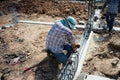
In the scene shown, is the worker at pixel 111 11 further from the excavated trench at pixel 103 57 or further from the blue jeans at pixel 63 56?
the blue jeans at pixel 63 56

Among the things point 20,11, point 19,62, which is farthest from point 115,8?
point 20,11

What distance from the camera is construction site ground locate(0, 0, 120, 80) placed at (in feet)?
24.1

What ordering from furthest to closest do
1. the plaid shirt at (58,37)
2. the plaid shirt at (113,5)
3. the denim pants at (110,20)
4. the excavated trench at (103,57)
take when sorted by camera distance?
the denim pants at (110,20) < the plaid shirt at (113,5) < the excavated trench at (103,57) < the plaid shirt at (58,37)

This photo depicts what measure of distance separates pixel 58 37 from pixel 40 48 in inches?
73.6

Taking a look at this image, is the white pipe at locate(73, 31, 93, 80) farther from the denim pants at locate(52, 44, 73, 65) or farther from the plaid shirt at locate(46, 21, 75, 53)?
the plaid shirt at locate(46, 21, 75, 53)

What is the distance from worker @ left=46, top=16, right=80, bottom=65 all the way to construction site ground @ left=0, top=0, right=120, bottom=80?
1.81 ft

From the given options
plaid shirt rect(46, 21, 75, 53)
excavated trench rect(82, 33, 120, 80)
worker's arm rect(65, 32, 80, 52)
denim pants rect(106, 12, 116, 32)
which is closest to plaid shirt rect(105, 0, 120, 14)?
denim pants rect(106, 12, 116, 32)

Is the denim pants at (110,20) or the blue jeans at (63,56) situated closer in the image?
the blue jeans at (63,56)

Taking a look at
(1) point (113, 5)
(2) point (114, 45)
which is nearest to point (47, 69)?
(2) point (114, 45)

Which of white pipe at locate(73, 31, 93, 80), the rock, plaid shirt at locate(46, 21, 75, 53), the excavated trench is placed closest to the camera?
plaid shirt at locate(46, 21, 75, 53)

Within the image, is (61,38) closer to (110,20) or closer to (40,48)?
(40,48)

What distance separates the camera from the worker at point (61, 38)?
6.72m

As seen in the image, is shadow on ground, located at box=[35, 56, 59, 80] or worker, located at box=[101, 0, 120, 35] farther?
worker, located at box=[101, 0, 120, 35]

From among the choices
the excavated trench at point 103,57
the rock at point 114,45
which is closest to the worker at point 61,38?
Result: the excavated trench at point 103,57
